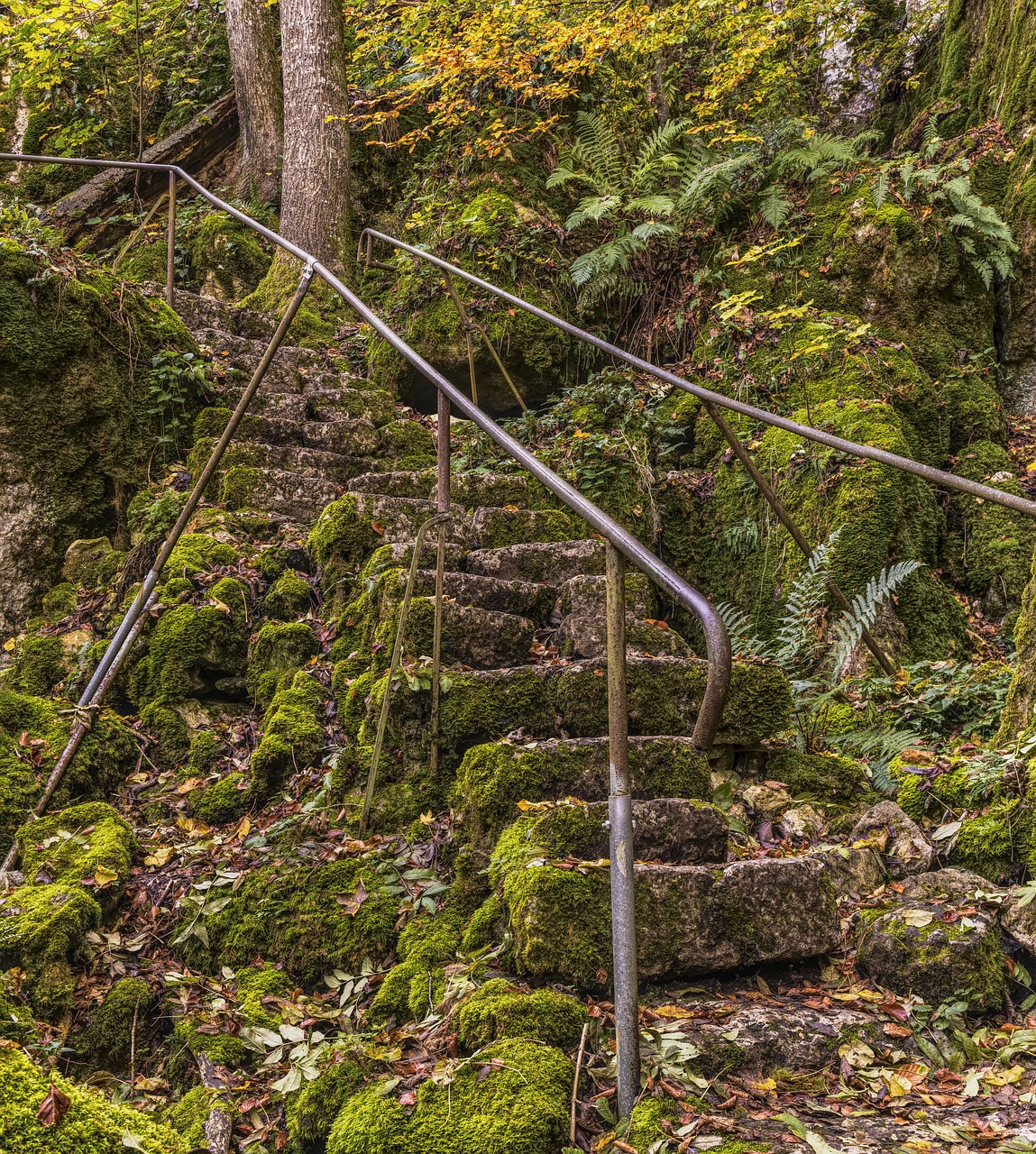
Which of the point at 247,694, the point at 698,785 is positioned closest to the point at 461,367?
the point at 247,694

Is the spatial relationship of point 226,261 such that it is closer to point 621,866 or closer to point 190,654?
point 190,654

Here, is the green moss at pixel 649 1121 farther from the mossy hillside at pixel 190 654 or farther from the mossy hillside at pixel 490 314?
the mossy hillside at pixel 490 314

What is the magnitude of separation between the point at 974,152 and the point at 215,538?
20.0 feet

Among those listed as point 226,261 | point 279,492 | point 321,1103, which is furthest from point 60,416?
point 226,261

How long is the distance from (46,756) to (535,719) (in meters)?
1.90

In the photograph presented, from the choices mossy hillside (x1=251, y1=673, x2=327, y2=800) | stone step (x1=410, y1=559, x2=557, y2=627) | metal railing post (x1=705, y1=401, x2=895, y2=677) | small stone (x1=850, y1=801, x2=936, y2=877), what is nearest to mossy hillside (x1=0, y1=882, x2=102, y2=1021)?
mossy hillside (x1=251, y1=673, x2=327, y2=800)

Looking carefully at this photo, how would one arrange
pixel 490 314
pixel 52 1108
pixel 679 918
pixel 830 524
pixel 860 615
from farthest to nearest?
1. pixel 490 314
2. pixel 830 524
3. pixel 860 615
4. pixel 679 918
5. pixel 52 1108

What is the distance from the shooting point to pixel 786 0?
325 inches

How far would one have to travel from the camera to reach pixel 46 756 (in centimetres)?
330

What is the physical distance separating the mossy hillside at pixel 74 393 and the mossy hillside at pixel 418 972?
3134 mm

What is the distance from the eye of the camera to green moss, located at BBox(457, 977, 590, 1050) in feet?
6.40

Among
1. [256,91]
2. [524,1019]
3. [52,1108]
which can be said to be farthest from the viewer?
[256,91]

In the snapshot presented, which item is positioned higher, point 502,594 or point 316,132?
point 316,132

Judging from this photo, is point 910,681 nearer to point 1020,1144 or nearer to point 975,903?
point 975,903
